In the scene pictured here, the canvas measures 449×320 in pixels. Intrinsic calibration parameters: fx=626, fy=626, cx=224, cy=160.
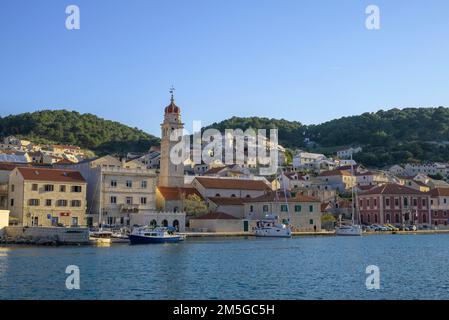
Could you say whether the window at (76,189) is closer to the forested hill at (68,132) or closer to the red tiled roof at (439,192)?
the red tiled roof at (439,192)

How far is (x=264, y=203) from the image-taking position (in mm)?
81062

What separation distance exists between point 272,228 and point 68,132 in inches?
4751

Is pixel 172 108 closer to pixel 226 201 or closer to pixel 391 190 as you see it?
pixel 226 201

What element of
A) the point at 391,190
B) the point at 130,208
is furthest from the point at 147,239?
the point at 391,190

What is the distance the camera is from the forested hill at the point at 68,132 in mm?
178875

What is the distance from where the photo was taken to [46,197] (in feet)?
214

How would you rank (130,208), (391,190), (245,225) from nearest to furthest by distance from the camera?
(130,208)
(245,225)
(391,190)

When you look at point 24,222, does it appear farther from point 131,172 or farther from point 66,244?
point 131,172

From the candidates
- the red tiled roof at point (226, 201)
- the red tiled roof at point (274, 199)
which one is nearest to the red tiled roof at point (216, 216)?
the red tiled roof at point (226, 201)

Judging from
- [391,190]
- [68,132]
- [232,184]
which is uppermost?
[68,132]

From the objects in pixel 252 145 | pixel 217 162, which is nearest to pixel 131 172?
pixel 217 162

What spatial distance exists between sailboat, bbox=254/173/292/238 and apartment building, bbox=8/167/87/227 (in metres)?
21.6

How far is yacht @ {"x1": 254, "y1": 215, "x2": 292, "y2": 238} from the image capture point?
246 ft

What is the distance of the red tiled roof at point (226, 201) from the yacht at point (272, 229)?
5.26 meters
